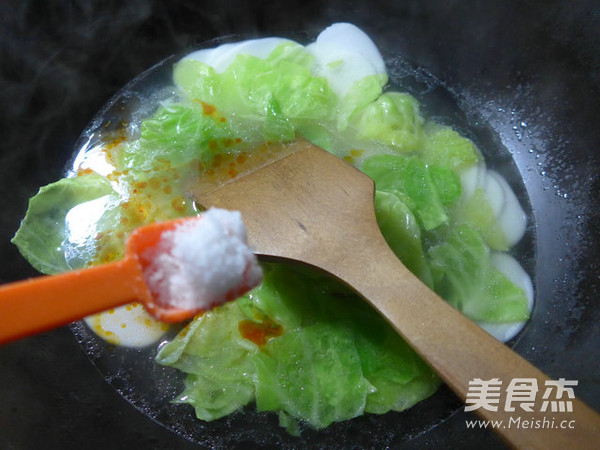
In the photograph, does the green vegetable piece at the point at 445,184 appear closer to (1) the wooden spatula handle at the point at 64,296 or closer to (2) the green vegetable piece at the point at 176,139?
(2) the green vegetable piece at the point at 176,139

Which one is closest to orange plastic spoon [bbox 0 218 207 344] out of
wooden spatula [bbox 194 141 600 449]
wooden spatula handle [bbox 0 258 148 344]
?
wooden spatula handle [bbox 0 258 148 344]

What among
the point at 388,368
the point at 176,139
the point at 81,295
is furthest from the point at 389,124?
the point at 81,295

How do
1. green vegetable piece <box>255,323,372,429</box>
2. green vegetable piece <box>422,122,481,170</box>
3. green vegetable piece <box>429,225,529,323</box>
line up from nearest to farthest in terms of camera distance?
green vegetable piece <box>255,323,372,429</box> < green vegetable piece <box>429,225,529,323</box> < green vegetable piece <box>422,122,481,170</box>

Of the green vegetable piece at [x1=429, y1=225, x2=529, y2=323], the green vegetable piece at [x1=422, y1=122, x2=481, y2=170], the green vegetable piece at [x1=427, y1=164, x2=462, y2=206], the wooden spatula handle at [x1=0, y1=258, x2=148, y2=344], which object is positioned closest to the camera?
the wooden spatula handle at [x1=0, y1=258, x2=148, y2=344]

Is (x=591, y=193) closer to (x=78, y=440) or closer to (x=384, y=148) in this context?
(x=384, y=148)

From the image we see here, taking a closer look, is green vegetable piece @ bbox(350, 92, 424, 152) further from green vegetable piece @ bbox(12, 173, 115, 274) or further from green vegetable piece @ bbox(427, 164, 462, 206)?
green vegetable piece @ bbox(12, 173, 115, 274)

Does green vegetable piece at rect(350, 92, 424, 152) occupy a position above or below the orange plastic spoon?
below
